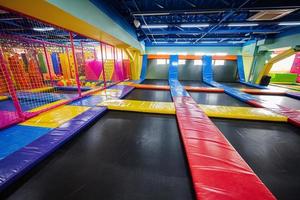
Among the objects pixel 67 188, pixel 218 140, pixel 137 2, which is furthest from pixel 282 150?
pixel 137 2

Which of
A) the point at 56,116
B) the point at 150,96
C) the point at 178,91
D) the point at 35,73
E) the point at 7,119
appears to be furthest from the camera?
the point at 35,73

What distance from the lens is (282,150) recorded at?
1861mm

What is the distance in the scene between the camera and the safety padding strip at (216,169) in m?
1.09

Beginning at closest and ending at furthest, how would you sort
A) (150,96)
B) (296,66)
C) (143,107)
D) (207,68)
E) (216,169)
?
(216,169) < (143,107) < (150,96) < (207,68) < (296,66)

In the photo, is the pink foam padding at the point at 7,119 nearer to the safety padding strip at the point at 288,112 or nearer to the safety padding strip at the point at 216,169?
the safety padding strip at the point at 216,169

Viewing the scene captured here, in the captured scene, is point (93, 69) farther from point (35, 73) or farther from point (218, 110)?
point (218, 110)

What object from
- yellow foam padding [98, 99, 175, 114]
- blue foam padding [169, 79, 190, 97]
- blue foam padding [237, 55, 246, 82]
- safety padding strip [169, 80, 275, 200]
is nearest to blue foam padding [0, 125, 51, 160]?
yellow foam padding [98, 99, 175, 114]

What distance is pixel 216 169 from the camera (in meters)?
1.35

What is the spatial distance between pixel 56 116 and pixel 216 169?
2.75 meters

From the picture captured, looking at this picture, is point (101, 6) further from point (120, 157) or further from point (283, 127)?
point (283, 127)

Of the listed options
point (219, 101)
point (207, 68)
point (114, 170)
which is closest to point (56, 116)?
point (114, 170)

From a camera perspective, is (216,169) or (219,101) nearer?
(216,169)

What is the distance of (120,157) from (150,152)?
39 centimetres

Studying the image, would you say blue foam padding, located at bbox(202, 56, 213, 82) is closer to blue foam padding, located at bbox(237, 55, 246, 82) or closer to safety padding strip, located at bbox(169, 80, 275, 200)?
blue foam padding, located at bbox(237, 55, 246, 82)
